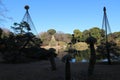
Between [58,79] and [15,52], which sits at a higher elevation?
[15,52]

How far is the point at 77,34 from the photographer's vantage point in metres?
40.3

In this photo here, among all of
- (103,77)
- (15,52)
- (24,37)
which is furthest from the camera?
(24,37)

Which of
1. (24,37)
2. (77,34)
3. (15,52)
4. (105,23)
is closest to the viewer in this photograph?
(105,23)

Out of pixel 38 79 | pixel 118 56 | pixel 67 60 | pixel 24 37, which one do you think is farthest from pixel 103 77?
pixel 24 37

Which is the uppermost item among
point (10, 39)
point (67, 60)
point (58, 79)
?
point (10, 39)

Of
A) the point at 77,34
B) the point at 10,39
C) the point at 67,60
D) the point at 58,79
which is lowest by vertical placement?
the point at 58,79

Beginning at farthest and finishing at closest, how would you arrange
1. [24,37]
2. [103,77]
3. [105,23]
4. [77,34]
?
[77,34] < [24,37] < [105,23] < [103,77]

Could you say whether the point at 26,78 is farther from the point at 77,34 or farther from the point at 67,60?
the point at 77,34

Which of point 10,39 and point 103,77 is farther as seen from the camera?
point 10,39

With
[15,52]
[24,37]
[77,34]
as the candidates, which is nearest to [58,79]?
[15,52]

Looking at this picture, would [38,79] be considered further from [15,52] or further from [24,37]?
[24,37]

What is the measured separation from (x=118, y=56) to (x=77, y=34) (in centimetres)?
2785

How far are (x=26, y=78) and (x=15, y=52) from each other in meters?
6.38

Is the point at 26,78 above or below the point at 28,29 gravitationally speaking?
below
